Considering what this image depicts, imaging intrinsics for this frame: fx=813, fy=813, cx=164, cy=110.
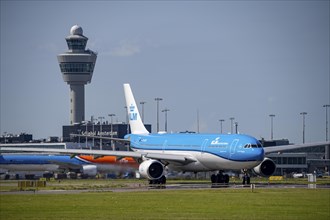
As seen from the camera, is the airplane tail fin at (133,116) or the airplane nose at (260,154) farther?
the airplane tail fin at (133,116)

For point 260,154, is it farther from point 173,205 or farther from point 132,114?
point 132,114

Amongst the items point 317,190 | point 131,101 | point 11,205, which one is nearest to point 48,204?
point 11,205

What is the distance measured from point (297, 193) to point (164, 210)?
18749mm

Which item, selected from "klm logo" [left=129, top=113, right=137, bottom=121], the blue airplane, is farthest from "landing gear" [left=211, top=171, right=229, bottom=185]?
the blue airplane

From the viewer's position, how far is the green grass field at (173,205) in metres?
45.8

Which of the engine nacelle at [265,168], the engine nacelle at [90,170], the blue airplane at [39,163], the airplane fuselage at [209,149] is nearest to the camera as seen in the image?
the airplane fuselage at [209,149]

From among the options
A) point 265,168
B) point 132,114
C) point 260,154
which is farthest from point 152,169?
point 132,114

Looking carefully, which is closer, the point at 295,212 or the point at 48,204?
the point at 295,212

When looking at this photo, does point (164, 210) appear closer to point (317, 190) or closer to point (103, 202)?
point (103, 202)

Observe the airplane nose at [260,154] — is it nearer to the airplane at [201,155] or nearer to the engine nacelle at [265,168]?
the airplane at [201,155]

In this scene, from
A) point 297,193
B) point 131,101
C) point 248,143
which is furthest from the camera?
point 131,101

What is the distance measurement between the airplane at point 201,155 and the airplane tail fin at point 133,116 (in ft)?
20.3

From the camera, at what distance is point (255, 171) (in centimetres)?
8650

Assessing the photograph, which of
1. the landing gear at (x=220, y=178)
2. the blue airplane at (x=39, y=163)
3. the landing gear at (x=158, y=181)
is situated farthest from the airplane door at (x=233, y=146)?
the blue airplane at (x=39, y=163)
